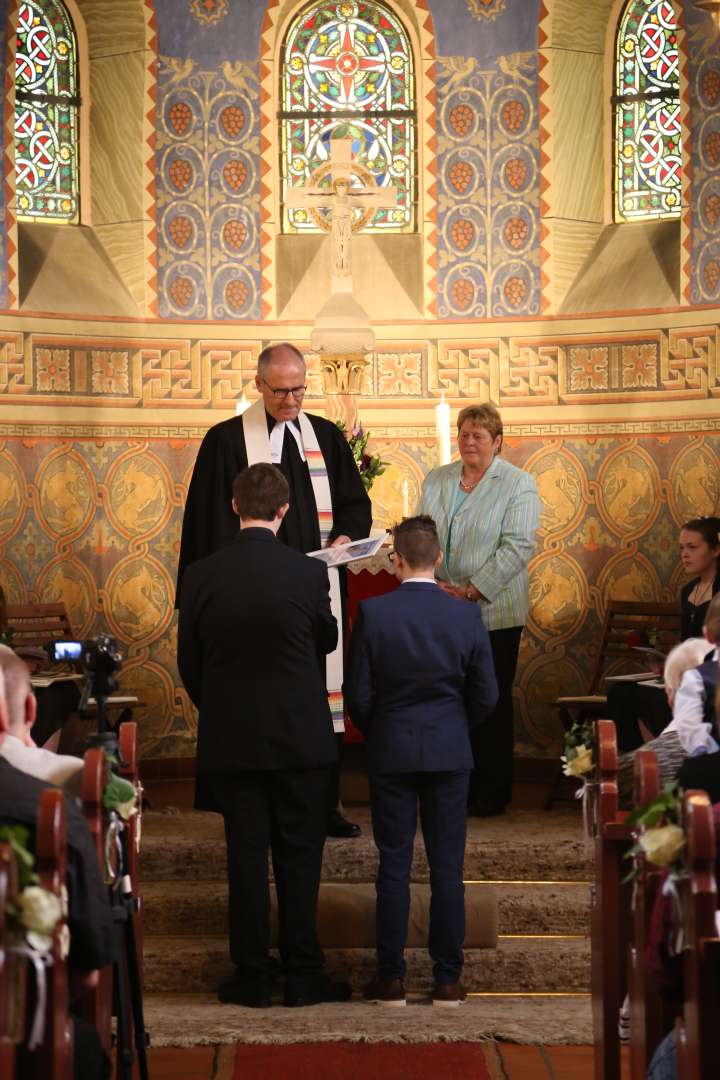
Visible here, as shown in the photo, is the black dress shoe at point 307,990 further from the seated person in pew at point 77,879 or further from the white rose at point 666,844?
the white rose at point 666,844

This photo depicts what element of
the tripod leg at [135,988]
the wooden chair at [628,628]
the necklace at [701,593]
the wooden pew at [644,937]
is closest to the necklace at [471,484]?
the necklace at [701,593]

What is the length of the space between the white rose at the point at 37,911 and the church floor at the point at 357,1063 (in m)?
2.42

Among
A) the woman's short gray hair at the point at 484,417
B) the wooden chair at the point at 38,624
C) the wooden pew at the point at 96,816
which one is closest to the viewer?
the wooden pew at the point at 96,816

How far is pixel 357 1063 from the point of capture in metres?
5.21

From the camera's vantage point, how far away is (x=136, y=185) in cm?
988

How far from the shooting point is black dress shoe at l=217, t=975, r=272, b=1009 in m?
5.71

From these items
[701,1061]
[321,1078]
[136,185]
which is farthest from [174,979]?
[136,185]

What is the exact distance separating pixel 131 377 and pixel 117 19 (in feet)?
7.03

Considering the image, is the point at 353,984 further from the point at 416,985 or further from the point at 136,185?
the point at 136,185

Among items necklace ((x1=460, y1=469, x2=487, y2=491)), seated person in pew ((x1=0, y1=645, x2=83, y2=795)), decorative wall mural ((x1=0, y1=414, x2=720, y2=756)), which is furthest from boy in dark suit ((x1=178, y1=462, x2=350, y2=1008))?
decorative wall mural ((x1=0, y1=414, x2=720, y2=756))

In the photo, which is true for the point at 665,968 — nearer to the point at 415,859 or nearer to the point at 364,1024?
the point at 364,1024

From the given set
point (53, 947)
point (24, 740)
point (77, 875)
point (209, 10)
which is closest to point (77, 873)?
point (77, 875)

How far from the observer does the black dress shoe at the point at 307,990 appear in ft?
18.8

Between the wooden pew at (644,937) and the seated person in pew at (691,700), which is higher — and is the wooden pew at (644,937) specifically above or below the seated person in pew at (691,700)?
below
